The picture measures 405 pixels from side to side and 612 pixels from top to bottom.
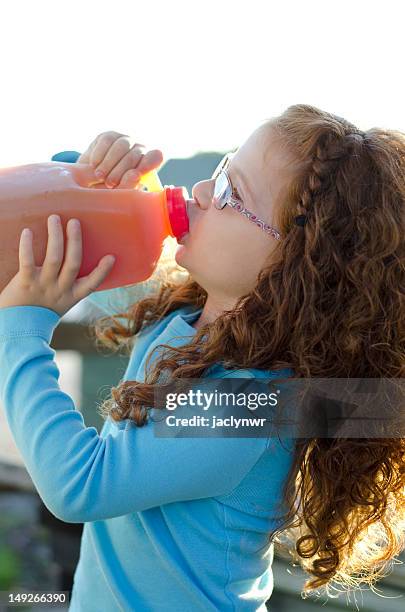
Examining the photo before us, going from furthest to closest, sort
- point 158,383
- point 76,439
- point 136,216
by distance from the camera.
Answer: point 136,216
point 158,383
point 76,439

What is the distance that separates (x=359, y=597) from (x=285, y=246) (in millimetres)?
1218

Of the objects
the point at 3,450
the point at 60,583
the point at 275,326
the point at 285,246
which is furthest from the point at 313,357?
the point at 3,450

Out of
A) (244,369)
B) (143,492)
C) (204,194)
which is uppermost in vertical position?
(204,194)

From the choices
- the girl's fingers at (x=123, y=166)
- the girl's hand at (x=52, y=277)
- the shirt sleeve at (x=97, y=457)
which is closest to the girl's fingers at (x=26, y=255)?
the girl's hand at (x=52, y=277)

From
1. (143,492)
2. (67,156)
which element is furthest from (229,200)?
(143,492)

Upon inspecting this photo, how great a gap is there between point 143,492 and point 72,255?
1.32 feet

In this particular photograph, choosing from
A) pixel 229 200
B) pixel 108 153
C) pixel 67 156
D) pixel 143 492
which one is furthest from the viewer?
pixel 67 156

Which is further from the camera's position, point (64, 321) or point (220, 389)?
point (64, 321)

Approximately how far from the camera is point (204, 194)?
1.45m

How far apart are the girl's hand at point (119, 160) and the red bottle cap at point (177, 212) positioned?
0.09m

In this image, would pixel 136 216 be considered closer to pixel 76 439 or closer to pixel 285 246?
pixel 285 246

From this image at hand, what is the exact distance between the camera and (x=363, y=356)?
1.33 metres

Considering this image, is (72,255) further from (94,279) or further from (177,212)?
(177,212)

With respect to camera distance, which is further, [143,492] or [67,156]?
[67,156]
